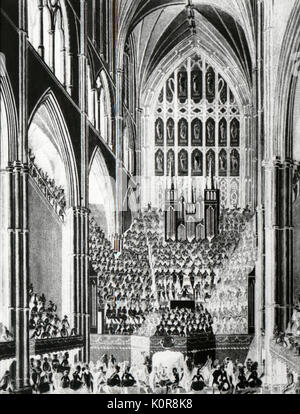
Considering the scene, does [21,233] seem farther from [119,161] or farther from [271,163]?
[271,163]

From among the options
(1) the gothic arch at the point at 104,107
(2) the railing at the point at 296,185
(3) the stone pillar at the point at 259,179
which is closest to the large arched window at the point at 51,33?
(1) the gothic arch at the point at 104,107

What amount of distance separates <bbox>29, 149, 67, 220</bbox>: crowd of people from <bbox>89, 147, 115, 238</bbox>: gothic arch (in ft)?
2.57

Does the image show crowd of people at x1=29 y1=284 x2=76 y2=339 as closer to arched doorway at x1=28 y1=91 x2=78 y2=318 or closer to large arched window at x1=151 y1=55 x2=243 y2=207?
arched doorway at x1=28 y1=91 x2=78 y2=318

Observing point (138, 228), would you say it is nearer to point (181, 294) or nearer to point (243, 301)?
point (181, 294)

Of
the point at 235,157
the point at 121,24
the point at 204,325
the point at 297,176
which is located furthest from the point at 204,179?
the point at 121,24

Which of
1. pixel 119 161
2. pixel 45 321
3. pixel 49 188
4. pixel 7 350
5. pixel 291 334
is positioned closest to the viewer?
pixel 7 350

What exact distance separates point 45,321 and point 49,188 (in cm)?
316

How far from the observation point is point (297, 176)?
16.6 metres

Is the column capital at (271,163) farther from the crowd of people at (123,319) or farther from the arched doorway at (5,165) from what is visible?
the arched doorway at (5,165)

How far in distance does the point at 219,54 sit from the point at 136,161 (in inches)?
154

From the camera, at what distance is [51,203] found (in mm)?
16016

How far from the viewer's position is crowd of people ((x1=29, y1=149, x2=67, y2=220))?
49.4ft

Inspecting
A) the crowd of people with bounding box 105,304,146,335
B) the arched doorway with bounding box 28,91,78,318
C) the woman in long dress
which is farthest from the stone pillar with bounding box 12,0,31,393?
the woman in long dress

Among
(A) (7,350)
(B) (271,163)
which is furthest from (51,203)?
(B) (271,163)
